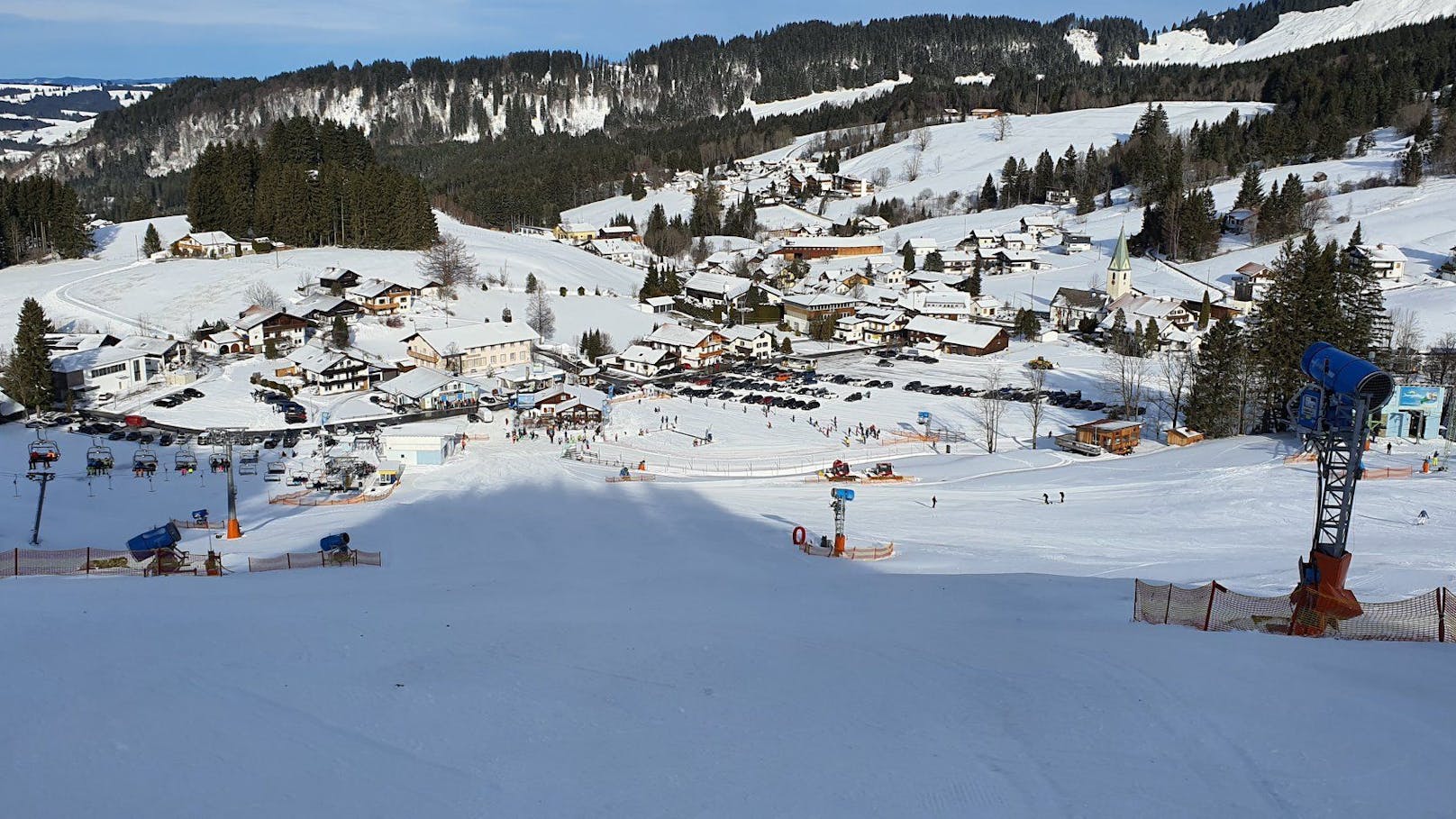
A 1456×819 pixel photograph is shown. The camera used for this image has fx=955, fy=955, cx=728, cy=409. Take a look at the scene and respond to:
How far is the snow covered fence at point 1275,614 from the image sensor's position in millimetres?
10625

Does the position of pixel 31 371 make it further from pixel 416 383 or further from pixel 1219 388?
pixel 1219 388

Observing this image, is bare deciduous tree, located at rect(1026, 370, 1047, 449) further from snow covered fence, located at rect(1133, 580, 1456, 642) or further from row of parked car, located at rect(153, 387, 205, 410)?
row of parked car, located at rect(153, 387, 205, 410)

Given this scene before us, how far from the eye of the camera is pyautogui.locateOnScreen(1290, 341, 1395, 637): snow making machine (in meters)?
10.8

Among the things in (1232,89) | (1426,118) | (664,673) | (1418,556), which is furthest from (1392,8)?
(664,673)

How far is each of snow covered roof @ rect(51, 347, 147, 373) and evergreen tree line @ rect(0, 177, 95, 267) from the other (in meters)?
27.7

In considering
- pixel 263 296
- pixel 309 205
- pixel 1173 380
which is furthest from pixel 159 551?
pixel 309 205

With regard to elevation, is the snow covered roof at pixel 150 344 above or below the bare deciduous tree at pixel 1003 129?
below

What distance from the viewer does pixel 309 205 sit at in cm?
6406

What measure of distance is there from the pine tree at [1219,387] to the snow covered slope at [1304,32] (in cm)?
14073

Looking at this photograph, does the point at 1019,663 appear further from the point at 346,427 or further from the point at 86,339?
the point at 86,339

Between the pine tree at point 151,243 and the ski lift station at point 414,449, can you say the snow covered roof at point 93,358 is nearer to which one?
the ski lift station at point 414,449

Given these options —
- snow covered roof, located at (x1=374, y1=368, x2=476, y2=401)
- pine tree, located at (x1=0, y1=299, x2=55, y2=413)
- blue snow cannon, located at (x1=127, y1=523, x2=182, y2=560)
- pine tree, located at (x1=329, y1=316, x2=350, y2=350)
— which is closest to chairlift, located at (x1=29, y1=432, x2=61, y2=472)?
pine tree, located at (x1=0, y1=299, x2=55, y2=413)

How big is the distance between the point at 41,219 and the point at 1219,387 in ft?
222

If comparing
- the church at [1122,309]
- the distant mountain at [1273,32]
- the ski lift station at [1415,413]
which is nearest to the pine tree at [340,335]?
the church at [1122,309]
